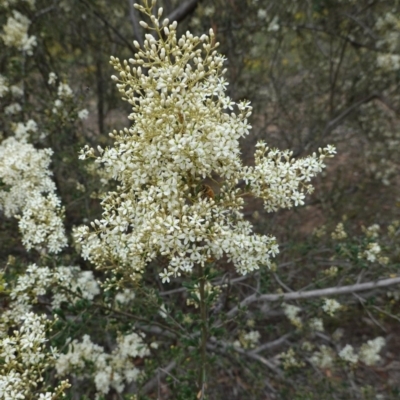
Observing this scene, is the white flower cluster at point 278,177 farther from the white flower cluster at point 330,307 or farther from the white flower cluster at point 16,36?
the white flower cluster at point 16,36

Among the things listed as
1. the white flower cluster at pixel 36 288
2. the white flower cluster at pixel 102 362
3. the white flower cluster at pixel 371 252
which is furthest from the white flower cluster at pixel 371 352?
the white flower cluster at pixel 36 288

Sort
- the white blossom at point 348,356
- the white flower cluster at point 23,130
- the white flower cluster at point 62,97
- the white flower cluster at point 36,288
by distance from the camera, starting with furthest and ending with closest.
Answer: the white blossom at point 348,356, the white flower cluster at point 62,97, the white flower cluster at point 23,130, the white flower cluster at point 36,288

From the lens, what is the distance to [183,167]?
168 cm

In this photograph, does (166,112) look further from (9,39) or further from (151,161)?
(9,39)

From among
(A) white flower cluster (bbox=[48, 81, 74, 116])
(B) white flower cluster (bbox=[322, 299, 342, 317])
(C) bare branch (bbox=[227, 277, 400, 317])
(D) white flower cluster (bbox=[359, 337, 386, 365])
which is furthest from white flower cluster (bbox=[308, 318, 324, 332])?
(A) white flower cluster (bbox=[48, 81, 74, 116])

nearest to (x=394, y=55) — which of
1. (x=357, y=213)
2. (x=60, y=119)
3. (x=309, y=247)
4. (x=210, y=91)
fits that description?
(x=357, y=213)

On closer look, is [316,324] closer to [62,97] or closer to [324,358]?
[324,358]

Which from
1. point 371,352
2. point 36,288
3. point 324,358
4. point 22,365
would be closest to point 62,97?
point 36,288

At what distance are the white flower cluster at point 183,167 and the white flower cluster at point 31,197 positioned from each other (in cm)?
83

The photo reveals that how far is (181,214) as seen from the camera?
5.72 feet

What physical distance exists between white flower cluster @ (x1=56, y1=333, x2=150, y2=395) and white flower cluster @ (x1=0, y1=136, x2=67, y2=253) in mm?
868

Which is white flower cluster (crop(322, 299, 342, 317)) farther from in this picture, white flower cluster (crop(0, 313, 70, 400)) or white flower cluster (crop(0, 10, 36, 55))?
white flower cluster (crop(0, 10, 36, 55))

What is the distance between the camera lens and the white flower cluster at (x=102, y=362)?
3.08 metres

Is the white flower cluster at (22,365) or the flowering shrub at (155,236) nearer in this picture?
the flowering shrub at (155,236)
